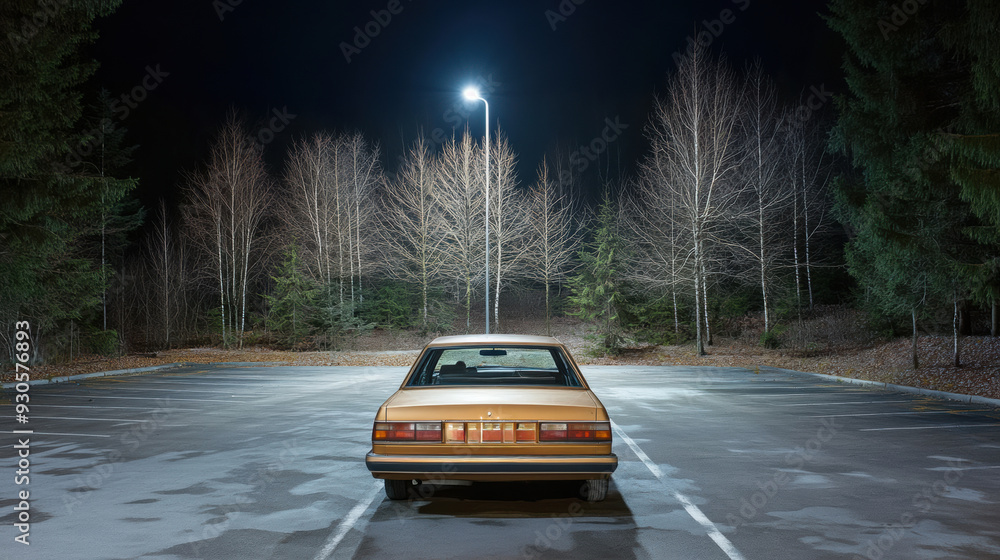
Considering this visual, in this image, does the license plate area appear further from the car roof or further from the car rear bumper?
the car roof

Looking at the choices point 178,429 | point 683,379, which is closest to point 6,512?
point 178,429

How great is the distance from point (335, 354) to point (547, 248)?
12.2 metres

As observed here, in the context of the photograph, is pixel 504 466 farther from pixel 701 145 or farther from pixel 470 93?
pixel 701 145

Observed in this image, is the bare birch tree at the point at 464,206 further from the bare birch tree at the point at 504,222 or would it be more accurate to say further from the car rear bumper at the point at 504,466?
the car rear bumper at the point at 504,466

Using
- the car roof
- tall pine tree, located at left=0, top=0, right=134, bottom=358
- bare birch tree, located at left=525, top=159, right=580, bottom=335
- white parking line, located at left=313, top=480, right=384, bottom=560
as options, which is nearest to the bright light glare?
tall pine tree, located at left=0, top=0, right=134, bottom=358

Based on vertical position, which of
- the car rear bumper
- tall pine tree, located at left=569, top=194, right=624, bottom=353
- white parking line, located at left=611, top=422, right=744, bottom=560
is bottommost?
white parking line, located at left=611, top=422, right=744, bottom=560

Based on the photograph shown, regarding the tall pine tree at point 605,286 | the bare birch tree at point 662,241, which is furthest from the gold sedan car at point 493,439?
the bare birch tree at point 662,241

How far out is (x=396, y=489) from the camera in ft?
19.7

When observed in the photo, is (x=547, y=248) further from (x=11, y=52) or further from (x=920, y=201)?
(x=11, y=52)

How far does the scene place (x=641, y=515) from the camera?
5.58 metres

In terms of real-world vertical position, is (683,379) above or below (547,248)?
below

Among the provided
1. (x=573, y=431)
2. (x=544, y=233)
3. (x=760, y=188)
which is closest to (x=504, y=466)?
(x=573, y=431)

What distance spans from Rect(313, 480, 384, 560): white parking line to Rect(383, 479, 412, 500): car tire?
0.20m

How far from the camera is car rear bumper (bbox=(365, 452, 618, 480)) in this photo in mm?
5219
